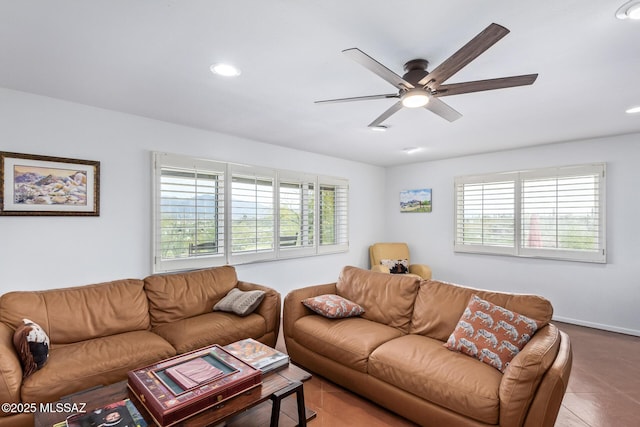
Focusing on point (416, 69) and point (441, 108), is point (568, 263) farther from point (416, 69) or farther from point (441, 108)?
point (416, 69)

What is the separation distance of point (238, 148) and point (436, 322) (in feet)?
9.76

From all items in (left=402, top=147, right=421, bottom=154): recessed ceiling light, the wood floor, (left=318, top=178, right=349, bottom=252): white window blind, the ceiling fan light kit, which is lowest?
the wood floor

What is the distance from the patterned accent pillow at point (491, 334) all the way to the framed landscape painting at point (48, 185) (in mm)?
3303

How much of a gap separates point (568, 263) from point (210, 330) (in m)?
4.54

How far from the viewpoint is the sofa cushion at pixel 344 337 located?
2.35m


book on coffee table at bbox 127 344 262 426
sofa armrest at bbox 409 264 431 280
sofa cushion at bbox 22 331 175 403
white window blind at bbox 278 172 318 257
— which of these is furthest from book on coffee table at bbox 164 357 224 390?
sofa armrest at bbox 409 264 431 280

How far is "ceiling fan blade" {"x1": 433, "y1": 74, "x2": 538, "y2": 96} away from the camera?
5.64 feet

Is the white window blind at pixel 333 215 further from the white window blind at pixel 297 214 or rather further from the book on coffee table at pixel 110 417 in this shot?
the book on coffee table at pixel 110 417

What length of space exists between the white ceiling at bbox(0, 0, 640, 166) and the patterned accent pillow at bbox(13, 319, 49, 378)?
1767mm

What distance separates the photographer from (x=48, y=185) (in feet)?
8.72

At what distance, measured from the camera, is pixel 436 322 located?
8.20 feet

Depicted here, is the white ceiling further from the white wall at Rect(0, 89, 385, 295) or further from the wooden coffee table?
the wooden coffee table

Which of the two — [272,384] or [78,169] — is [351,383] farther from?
[78,169]

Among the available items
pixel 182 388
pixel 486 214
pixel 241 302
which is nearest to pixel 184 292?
pixel 241 302
